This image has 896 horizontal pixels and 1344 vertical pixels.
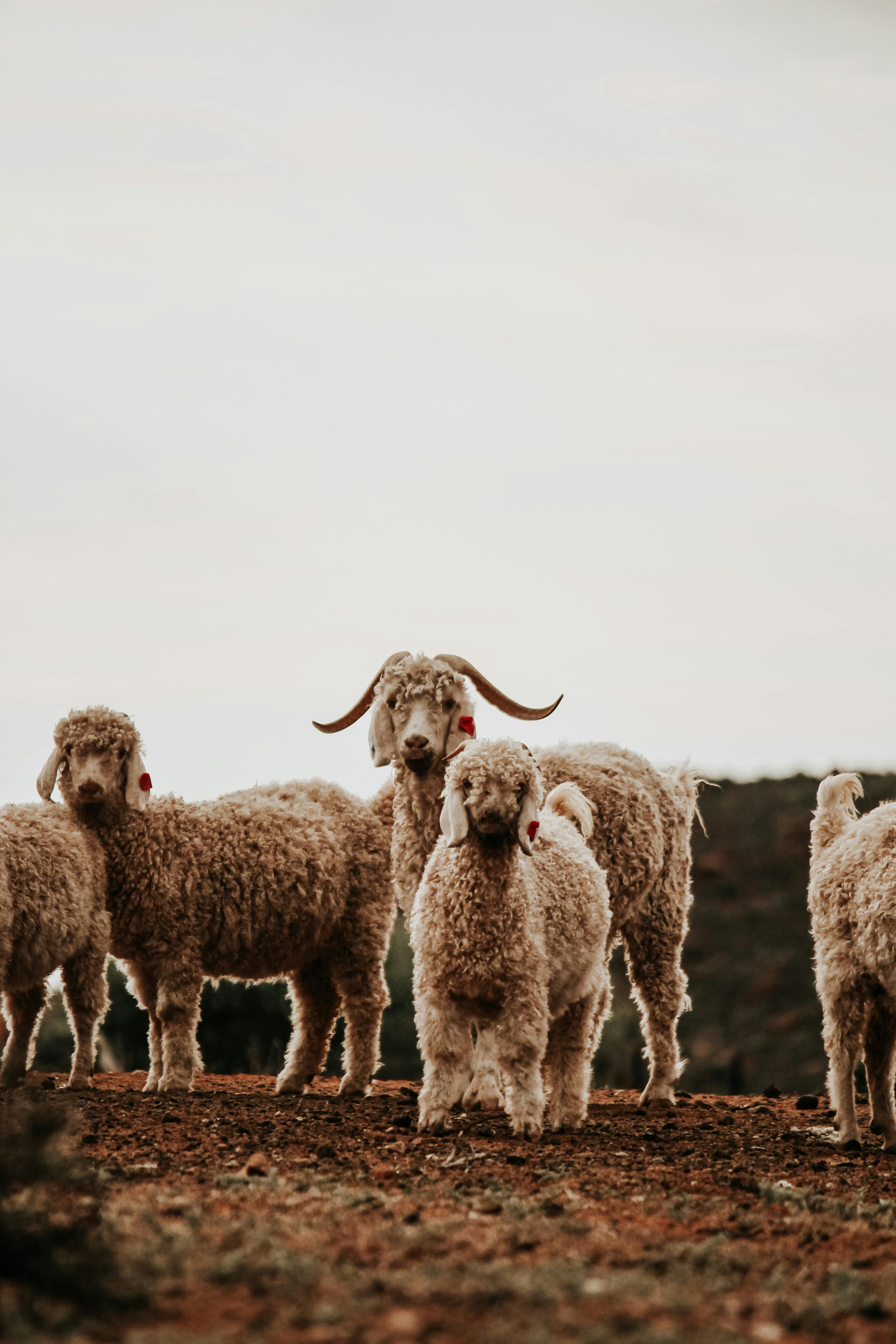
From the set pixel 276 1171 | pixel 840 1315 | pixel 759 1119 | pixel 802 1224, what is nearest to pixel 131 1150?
pixel 276 1171

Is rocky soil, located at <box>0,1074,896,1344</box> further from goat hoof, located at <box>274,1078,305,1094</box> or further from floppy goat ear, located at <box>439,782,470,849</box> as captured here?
goat hoof, located at <box>274,1078,305,1094</box>

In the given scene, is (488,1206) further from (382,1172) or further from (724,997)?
(724,997)

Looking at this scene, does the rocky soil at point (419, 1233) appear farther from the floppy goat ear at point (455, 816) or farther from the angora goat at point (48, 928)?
the floppy goat ear at point (455, 816)

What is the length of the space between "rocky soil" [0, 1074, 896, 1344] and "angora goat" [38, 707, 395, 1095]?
1741 millimetres

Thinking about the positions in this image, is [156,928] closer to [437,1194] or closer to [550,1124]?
[550,1124]

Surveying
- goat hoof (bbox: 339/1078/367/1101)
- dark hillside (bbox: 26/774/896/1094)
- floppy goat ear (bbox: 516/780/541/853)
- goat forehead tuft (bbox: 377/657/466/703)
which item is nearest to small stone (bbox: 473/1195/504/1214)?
floppy goat ear (bbox: 516/780/541/853)

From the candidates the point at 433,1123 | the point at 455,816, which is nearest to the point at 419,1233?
the point at 433,1123

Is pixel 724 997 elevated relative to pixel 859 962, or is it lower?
elevated

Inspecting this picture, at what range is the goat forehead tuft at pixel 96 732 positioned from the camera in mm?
10578

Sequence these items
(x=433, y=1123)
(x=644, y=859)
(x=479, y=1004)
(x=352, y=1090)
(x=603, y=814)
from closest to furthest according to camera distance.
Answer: (x=433, y=1123) < (x=479, y=1004) < (x=352, y=1090) < (x=603, y=814) < (x=644, y=859)

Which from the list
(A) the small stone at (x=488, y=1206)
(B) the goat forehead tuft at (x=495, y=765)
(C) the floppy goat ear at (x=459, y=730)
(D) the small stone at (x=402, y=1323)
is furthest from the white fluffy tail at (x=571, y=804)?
(D) the small stone at (x=402, y=1323)

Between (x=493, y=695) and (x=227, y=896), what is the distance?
2.45m

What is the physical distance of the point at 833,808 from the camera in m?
9.80

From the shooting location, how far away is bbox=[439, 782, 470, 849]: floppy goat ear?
8055mm
